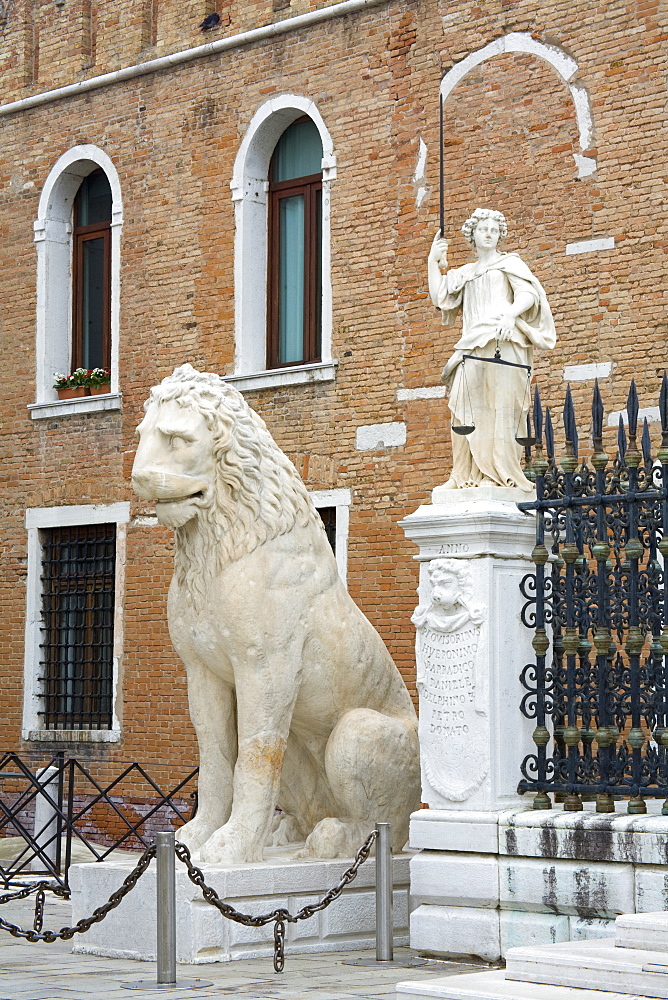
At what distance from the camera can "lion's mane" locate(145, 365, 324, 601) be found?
8.28 metres

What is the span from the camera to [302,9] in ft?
50.2

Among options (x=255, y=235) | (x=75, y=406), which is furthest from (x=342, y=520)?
(x=75, y=406)

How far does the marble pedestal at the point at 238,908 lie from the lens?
306 inches

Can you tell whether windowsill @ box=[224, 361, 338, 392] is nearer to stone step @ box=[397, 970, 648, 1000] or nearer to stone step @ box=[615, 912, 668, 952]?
stone step @ box=[615, 912, 668, 952]

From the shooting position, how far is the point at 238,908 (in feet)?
25.8

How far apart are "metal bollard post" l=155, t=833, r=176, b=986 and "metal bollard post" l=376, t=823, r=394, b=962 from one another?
3.47 ft

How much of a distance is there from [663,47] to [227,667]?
6975 millimetres

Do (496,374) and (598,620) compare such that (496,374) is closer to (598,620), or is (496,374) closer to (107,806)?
(598,620)

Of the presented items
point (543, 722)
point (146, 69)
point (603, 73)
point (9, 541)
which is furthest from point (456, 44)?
point (543, 722)

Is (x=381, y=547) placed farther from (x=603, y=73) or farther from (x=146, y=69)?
(x=146, y=69)

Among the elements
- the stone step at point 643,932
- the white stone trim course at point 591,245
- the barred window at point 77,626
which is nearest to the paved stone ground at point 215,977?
the stone step at point 643,932

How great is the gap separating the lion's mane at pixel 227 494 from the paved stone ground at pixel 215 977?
72.0 inches

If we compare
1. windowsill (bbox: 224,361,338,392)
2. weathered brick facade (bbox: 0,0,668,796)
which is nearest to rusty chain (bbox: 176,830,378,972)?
weathered brick facade (bbox: 0,0,668,796)

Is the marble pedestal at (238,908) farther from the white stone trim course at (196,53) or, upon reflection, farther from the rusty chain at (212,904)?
the white stone trim course at (196,53)
